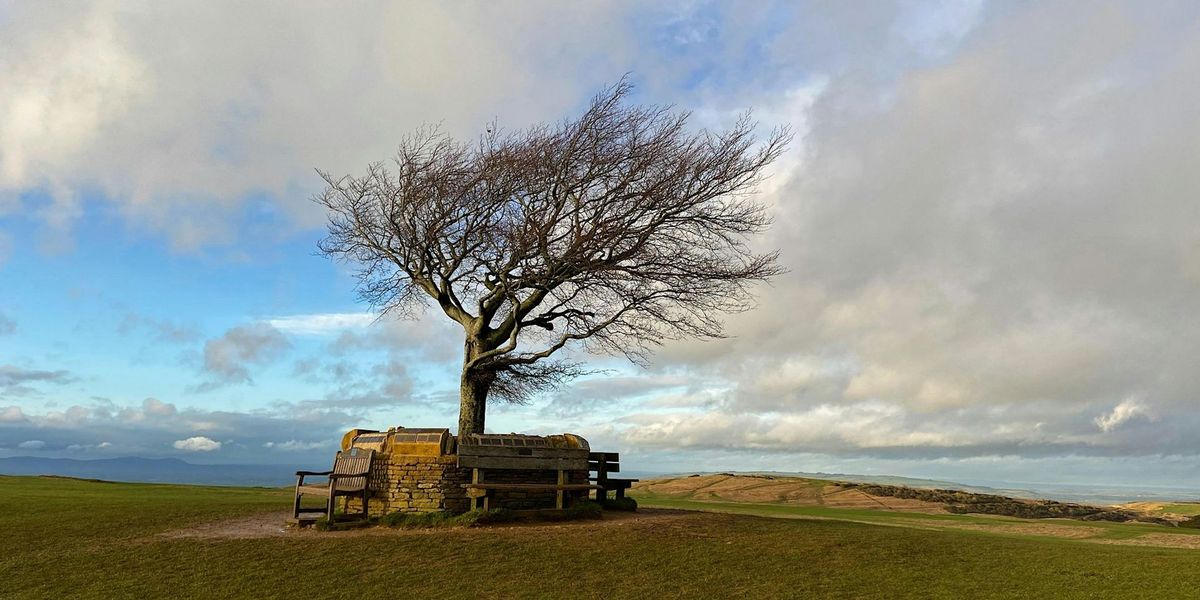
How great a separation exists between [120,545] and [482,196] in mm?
12117

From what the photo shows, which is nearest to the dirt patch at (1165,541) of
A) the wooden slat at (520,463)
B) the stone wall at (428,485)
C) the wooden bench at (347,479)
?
the wooden slat at (520,463)

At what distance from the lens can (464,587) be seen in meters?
11.8

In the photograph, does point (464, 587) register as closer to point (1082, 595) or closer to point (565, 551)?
point (565, 551)

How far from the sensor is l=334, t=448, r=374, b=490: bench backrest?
1777 centimetres

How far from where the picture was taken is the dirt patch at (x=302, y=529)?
15.8 meters

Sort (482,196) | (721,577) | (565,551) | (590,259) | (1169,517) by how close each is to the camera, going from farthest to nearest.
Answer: (1169,517)
(482,196)
(590,259)
(565,551)
(721,577)

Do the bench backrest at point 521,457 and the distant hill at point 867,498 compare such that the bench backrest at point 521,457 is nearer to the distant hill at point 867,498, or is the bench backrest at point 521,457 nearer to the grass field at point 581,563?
the grass field at point 581,563

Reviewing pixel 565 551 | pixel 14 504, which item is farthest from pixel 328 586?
pixel 14 504

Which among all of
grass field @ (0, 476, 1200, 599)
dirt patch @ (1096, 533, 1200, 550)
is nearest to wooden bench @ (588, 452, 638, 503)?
grass field @ (0, 476, 1200, 599)

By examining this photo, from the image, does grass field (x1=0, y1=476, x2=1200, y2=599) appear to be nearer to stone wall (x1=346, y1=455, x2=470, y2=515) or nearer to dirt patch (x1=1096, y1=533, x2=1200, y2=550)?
stone wall (x1=346, y1=455, x2=470, y2=515)

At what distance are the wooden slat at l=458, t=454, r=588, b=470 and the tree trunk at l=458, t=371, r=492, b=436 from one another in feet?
10.2

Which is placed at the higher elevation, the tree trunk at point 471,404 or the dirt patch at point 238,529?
the tree trunk at point 471,404

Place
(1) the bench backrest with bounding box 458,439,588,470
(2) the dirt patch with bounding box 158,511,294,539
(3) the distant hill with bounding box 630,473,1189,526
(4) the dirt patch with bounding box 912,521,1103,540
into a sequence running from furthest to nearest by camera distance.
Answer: (3) the distant hill with bounding box 630,473,1189,526 → (4) the dirt patch with bounding box 912,521,1103,540 → (1) the bench backrest with bounding box 458,439,588,470 → (2) the dirt patch with bounding box 158,511,294,539

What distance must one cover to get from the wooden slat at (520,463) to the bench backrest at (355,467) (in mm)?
2358
